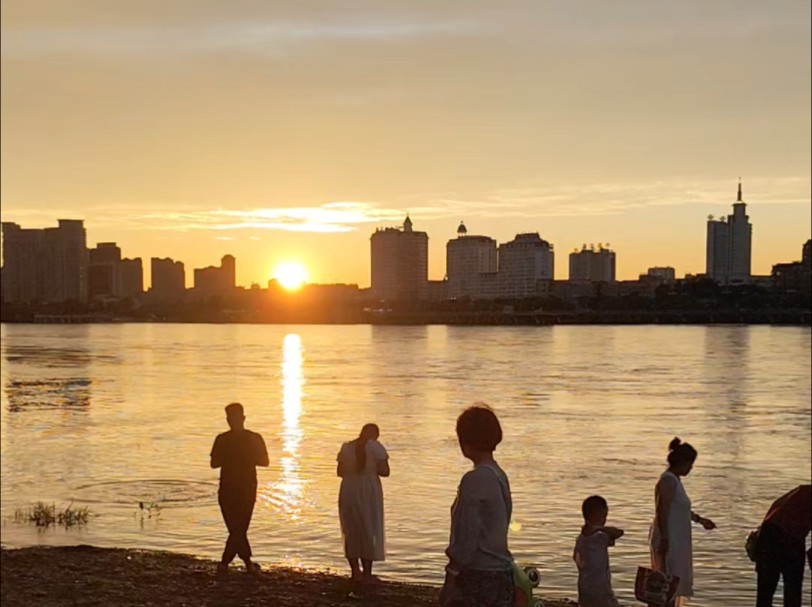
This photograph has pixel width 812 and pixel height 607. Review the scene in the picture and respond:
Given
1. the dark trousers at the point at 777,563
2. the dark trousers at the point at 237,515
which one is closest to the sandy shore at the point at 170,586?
the dark trousers at the point at 237,515

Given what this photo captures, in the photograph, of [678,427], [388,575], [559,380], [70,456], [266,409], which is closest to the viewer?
[388,575]

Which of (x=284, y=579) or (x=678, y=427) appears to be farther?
(x=678, y=427)

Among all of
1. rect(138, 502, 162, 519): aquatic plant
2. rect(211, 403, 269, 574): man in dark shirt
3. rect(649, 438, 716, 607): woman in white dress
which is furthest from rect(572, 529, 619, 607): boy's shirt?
rect(138, 502, 162, 519): aquatic plant

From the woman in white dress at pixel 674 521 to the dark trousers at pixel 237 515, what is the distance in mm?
4244

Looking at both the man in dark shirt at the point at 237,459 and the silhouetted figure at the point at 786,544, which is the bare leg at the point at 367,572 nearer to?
the man in dark shirt at the point at 237,459

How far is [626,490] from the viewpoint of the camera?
22.2 metres

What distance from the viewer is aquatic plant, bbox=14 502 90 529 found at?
1772 centimetres

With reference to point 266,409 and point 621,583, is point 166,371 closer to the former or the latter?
point 266,409

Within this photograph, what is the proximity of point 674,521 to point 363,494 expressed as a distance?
3442mm

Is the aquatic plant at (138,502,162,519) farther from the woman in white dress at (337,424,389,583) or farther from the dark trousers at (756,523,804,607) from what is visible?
the dark trousers at (756,523,804,607)

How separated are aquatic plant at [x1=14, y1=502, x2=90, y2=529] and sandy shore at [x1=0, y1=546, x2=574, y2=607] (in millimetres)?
4738

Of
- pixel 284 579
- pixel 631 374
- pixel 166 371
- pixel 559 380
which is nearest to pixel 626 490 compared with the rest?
pixel 284 579

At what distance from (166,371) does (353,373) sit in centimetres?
1316

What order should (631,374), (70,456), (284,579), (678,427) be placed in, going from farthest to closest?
(631,374)
(678,427)
(70,456)
(284,579)
